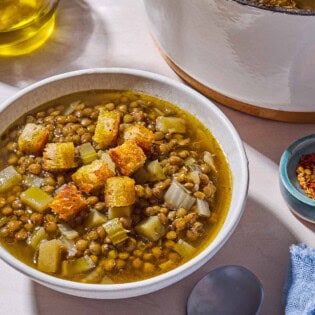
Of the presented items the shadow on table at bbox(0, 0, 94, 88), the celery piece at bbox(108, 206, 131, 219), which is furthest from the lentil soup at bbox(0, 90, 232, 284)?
the shadow on table at bbox(0, 0, 94, 88)

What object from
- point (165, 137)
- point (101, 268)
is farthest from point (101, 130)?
point (101, 268)

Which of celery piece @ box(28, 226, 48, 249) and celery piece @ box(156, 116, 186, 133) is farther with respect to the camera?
celery piece @ box(156, 116, 186, 133)

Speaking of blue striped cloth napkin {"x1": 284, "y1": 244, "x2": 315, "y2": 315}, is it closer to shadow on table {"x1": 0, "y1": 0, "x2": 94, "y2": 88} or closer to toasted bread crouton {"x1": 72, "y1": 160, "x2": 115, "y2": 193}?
toasted bread crouton {"x1": 72, "y1": 160, "x2": 115, "y2": 193}

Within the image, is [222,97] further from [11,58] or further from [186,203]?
[11,58]

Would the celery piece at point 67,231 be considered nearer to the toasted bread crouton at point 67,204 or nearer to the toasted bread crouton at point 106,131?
the toasted bread crouton at point 67,204

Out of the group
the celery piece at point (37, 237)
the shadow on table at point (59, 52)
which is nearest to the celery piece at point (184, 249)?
the celery piece at point (37, 237)
